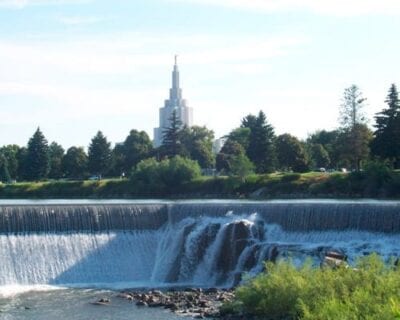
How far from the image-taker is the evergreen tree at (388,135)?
51.5 meters

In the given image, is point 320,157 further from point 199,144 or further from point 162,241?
point 162,241

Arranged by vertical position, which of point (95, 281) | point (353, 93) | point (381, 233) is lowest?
point (95, 281)

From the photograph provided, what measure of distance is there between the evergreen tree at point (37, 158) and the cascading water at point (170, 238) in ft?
125

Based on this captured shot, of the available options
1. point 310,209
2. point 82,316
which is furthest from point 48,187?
point 82,316

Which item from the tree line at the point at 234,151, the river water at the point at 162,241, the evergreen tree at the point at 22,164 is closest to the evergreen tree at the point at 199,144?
the tree line at the point at 234,151

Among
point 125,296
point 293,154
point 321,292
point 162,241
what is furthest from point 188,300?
point 293,154

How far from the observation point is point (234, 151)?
74.6m

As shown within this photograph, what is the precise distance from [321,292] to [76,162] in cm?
5904

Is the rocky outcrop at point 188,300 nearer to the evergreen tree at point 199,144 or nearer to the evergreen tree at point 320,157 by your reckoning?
the evergreen tree at point 320,157

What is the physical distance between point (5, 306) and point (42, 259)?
20.0ft

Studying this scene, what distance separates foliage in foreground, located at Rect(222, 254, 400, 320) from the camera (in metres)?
18.2

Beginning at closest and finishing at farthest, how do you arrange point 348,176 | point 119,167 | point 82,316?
point 82,316 < point 348,176 < point 119,167

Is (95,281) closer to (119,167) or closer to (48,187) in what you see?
(48,187)

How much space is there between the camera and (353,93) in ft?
206
